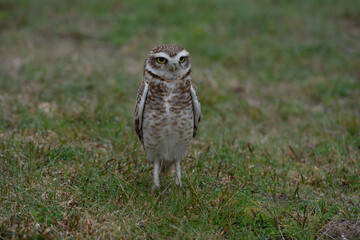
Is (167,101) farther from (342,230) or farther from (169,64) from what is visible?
(342,230)

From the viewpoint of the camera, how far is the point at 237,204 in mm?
4273

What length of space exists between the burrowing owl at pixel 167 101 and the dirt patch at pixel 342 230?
1.63 m

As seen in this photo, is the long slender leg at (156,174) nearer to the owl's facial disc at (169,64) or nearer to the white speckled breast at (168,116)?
the white speckled breast at (168,116)

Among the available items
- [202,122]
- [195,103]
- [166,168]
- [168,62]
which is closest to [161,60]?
[168,62]

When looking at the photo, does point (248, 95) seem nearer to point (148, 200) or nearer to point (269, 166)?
point (269, 166)

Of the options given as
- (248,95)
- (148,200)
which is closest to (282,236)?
(148,200)

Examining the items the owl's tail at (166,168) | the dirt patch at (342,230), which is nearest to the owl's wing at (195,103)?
the owl's tail at (166,168)

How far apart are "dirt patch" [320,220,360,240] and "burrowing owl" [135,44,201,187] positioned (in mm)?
1630

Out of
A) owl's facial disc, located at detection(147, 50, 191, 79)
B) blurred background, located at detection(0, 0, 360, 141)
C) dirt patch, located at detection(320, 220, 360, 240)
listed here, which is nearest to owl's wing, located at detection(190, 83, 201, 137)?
owl's facial disc, located at detection(147, 50, 191, 79)

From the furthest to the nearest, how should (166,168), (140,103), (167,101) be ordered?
(166,168), (140,103), (167,101)

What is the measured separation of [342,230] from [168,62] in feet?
7.74

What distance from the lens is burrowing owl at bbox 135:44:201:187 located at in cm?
445

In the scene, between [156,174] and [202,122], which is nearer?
[156,174]

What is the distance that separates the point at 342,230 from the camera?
13.1 ft
